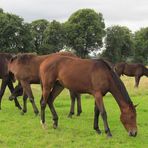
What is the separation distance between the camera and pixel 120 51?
300 ft

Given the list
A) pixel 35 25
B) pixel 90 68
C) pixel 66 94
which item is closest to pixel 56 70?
pixel 90 68

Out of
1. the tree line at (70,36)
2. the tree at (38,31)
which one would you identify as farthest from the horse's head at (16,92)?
the tree at (38,31)

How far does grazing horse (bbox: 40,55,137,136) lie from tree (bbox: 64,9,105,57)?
232 feet

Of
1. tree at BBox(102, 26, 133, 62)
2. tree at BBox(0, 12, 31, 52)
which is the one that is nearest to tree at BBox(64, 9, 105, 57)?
tree at BBox(102, 26, 133, 62)

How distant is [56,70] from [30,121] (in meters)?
2.29

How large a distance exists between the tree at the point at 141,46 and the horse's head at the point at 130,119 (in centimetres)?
9329

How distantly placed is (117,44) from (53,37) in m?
16.1

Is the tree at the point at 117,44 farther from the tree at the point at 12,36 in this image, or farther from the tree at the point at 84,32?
the tree at the point at 12,36

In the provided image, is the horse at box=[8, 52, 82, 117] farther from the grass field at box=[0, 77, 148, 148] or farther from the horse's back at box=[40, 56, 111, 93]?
the horse's back at box=[40, 56, 111, 93]

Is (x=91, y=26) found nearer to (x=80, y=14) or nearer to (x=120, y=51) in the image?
(x=80, y=14)

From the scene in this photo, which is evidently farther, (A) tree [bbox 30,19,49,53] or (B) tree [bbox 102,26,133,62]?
(B) tree [bbox 102,26,133,62]

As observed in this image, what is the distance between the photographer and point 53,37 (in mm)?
82750

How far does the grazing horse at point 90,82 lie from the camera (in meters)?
9.93

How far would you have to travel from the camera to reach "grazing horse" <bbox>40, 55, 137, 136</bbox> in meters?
9.93
